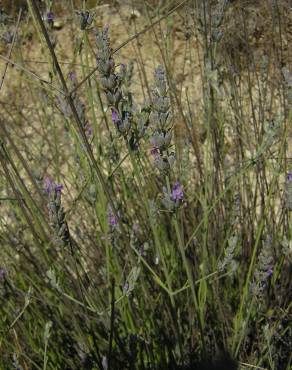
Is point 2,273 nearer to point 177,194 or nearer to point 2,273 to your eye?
point 2,273

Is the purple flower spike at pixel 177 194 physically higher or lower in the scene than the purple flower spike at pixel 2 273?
higher

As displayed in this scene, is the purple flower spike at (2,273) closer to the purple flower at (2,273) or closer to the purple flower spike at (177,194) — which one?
the purple flower at (2,273)

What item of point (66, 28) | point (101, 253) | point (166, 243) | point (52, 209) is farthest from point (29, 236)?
point (66, 28)

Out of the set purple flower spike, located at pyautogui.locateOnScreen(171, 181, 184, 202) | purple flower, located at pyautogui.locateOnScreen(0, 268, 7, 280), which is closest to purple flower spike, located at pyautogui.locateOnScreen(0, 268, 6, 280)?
purple flower, located at pyautogui.locateOnScreen(0, 268, 7, 280)

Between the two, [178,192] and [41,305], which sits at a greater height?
[178,192]

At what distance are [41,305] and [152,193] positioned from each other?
496 mm

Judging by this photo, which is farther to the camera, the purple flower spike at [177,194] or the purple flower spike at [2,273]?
the purple flower spike at [2,273]

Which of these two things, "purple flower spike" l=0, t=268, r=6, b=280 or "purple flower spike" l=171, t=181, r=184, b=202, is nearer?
"purple flower spike" l=171, t=181, r=184, b=202

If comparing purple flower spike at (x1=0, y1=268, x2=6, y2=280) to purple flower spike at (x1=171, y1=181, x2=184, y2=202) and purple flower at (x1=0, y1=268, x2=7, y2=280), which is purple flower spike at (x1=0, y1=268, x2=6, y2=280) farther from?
purple flower spike at (x1=171, y1=181, x2=184, y2=202)

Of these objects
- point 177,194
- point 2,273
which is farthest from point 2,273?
point 177,194

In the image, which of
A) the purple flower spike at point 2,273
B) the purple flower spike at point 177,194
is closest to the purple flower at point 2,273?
the purple flower spike at point 2,273

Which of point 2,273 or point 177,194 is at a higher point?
point 177,194

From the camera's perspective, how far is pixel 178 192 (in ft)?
3.32

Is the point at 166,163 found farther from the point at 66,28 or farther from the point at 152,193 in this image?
the point at 66,28
